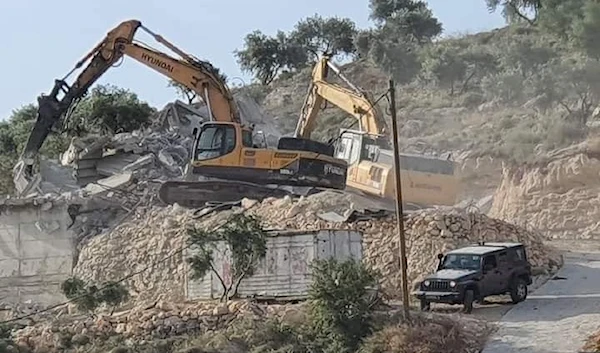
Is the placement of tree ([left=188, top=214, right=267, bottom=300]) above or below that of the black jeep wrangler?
above

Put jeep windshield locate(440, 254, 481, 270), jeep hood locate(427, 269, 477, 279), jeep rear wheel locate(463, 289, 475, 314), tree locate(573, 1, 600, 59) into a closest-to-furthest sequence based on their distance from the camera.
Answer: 1. jeep rear wheel locate(463, 289, 475, 314)
2. jeep hood locate(427, 269, 477, 279)
3. jeep windshield locate(440, 254, 481, 270)
4. tree locate(573, 1, 600, 59)

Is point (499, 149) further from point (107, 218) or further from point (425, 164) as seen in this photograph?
point (107, 218)

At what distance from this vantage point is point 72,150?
155 feet

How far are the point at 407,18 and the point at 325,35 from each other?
10280 millimetres

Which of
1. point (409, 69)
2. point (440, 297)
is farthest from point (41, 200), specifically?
point (409, 69)

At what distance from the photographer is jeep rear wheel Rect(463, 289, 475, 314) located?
26.0 meters

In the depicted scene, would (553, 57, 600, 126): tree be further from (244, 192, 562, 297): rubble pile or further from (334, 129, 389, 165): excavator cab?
(244, 192, 562, 297): rubble pile

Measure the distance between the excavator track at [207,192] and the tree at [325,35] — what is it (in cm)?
5944

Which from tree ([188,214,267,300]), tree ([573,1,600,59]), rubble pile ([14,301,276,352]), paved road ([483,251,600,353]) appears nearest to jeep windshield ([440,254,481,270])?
paved road ([483,251,600,353])

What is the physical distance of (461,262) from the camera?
2698 centimetres

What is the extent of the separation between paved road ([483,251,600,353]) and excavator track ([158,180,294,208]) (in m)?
11.4

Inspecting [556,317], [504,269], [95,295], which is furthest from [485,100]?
[556,317]

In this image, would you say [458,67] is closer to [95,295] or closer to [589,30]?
[589,30]

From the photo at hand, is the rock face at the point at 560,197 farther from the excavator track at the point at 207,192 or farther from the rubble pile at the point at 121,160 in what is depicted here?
the rubble pile at the point at 121,160
